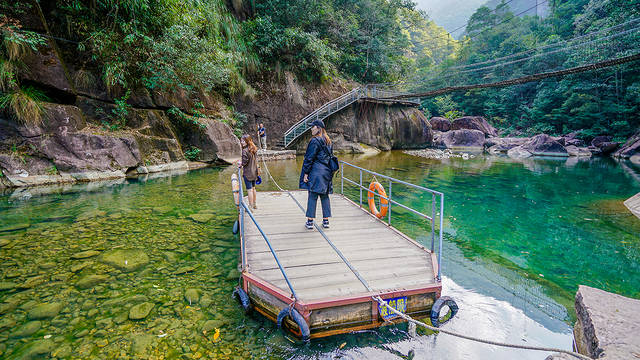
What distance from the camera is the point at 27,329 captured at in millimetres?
3051

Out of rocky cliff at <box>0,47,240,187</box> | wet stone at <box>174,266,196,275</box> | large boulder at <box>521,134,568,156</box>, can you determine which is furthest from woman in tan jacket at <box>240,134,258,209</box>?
large boulder at <box>521,134,568,156</box>

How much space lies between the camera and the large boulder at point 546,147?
25438mm

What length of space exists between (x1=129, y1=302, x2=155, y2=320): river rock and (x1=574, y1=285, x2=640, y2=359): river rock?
165 inches

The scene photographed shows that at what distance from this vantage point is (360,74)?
92.5 ft

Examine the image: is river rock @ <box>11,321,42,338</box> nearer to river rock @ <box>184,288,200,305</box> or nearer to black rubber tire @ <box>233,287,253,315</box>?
river rock @ <box>184,288,200,305</box>

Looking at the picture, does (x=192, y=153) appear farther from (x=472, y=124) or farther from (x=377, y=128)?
(x=472, y=124)

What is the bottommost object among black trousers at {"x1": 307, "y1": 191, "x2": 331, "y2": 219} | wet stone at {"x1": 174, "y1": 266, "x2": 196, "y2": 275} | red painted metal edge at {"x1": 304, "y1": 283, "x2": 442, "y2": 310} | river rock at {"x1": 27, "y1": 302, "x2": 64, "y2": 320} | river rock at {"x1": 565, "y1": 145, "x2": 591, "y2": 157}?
river rock at {"x1": 565, "y1": 145, "x2": 591, "y2": 157}

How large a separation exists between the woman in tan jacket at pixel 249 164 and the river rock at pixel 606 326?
4928mm

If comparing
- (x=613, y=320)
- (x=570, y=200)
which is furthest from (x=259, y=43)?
(x=613, y=320)

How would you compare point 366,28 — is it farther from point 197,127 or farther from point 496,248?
point 496,248

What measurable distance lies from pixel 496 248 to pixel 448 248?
1.00 m

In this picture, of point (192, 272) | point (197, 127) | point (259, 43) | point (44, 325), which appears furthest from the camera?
point (259, 43)

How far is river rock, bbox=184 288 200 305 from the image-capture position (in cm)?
366

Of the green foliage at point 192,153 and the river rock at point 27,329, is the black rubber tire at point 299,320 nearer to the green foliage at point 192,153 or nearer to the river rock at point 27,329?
the river rock at point 27,329
